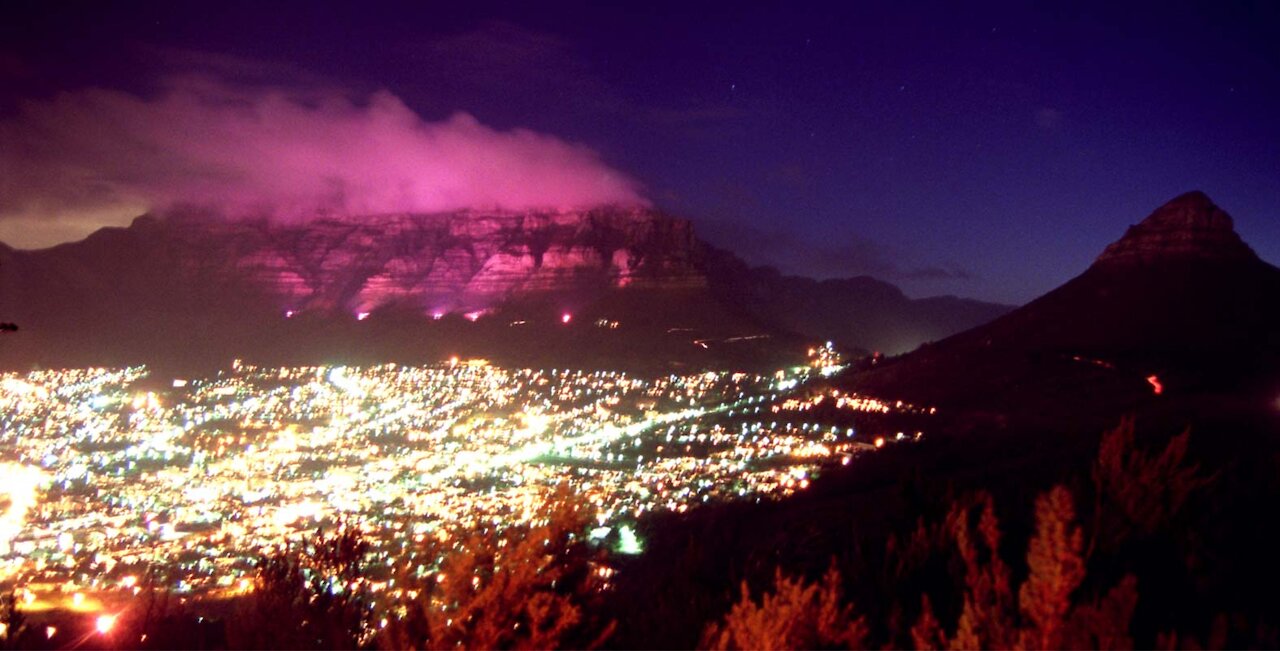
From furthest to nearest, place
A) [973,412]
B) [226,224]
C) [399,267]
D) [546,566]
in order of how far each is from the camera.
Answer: [226,224] → [399,267] → [973,412] → [546,566]

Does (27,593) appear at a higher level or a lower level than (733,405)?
lower

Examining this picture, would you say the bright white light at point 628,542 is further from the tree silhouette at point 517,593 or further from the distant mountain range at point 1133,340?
the distant mountain range at point 1133,340

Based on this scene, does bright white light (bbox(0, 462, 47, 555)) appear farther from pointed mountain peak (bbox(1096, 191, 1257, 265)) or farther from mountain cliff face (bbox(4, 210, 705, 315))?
mountain cliff face (bbox(4, 210, 705, 315))

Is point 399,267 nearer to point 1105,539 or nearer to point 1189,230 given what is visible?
point 1189,230

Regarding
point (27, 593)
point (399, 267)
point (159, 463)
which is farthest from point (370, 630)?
point (399, 267)

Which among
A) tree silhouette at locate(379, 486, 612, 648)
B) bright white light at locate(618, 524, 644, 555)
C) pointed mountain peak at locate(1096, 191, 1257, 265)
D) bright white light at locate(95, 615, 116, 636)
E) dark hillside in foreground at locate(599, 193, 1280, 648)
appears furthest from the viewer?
pointed mountain peak at locate(1096, 191, 1257, 265)

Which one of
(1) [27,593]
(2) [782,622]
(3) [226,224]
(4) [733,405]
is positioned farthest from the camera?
(3) [226,224]

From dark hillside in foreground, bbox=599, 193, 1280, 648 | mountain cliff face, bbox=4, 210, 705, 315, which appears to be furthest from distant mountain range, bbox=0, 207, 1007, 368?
dark hillside in foreground, bbox=599, 193, 1280, 648
